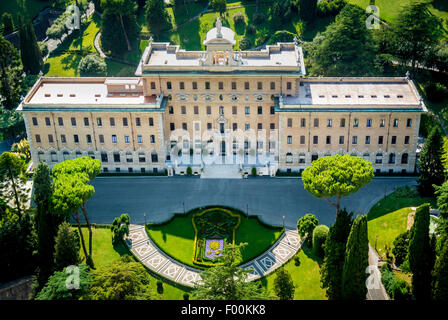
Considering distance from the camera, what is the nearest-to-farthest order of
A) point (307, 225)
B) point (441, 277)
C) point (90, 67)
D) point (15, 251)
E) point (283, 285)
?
point (441, 277), point (283, 285), point (15, 251), point (307, 225), point (90, 67)

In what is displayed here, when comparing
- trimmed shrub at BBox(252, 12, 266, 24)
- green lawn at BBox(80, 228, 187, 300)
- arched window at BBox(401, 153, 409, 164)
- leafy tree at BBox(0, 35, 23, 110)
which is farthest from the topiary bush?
trimmed shrub at BBox(252, 12, 266, 24)

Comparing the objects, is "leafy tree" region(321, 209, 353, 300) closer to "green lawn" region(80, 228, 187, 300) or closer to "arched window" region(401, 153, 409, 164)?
"green lawn" region(80, 228, 187, 300)

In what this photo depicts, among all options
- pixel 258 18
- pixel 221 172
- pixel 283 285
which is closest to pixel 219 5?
pixel 258 18

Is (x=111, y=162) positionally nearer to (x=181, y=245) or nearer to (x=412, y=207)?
(x=181, y=245)

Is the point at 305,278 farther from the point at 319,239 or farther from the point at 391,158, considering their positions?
the point at 391,158

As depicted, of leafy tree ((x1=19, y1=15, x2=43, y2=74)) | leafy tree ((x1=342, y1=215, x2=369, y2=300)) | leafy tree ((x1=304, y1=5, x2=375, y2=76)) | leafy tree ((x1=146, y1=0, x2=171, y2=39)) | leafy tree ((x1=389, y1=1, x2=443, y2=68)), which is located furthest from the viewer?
leafy tree ((x1=146, y1=0, x2=171, y2=39))

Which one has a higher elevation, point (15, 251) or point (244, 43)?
point (244, 43)
